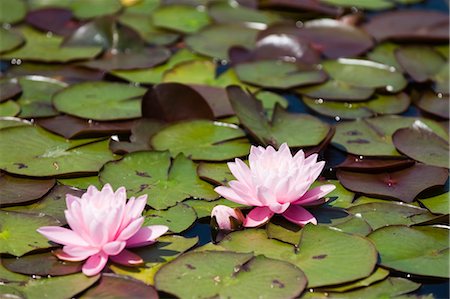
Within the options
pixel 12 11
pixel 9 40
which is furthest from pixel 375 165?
pixel 12 11

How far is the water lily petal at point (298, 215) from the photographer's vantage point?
2.17 meters

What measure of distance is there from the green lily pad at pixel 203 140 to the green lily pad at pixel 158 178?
0.08 m

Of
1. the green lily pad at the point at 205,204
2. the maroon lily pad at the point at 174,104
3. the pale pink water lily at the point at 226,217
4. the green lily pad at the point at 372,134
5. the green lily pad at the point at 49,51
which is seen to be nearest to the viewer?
the pale pink water lily at the point at 226,217

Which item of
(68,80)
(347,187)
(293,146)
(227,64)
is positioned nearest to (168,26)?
(227,64)

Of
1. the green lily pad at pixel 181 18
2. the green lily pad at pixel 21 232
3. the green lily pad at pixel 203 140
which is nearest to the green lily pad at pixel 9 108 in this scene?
the green lily pad at pixel 203 140

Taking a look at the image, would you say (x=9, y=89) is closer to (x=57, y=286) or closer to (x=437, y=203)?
(x=57, y=286)

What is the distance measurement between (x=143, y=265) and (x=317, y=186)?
1.89 feet

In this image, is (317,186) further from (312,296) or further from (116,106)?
(116,106)

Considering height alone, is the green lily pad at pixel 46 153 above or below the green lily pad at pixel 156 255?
below

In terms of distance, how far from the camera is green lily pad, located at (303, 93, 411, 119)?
9.50 ft

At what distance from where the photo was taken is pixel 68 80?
3111 millimetres

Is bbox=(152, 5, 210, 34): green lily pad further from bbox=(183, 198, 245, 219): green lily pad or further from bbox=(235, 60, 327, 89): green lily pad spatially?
bbox=(183, 198, 245, 219): green lily pad

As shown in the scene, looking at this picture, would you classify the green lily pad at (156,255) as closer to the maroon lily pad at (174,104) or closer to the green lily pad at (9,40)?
the maroon lily pad at (174,104)

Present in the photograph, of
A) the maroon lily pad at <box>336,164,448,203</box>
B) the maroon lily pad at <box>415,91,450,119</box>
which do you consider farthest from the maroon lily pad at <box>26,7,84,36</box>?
the maroon lily pad at <box>336,164,448,203</box>
